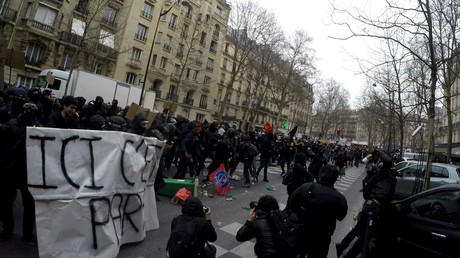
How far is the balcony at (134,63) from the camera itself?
3412 centimetres

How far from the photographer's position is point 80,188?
11.1 feet

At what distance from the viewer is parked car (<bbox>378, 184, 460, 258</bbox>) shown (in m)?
3.25

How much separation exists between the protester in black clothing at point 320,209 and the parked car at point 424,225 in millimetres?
920

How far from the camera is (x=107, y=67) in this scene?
32719 millimetres

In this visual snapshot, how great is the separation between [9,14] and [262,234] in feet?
101

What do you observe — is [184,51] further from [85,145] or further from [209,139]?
[85,145]

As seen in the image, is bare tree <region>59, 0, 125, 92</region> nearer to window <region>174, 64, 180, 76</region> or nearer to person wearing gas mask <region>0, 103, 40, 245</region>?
window <region>174, 64, 180, 76</region>

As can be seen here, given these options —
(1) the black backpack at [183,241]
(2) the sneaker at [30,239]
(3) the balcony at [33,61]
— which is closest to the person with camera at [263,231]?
(1) the black backpack at [183,241]

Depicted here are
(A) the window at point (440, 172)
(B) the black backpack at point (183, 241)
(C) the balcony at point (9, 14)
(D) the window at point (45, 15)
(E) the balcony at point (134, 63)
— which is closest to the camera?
(B) the black backpack at point (183, 241)

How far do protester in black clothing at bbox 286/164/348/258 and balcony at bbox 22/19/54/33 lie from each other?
30068 mm

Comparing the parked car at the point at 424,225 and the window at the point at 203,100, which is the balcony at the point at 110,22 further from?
the parked car at the point at 424,225

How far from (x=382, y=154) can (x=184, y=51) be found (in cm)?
3792

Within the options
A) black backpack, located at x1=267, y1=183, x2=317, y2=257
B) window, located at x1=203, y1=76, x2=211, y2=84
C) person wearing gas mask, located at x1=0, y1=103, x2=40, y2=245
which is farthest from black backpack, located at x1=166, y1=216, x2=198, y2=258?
window, located at x1=203, y1=76, x2=211, y2=84

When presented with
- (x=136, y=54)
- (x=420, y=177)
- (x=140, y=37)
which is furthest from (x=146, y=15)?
(x=420, y=177)
